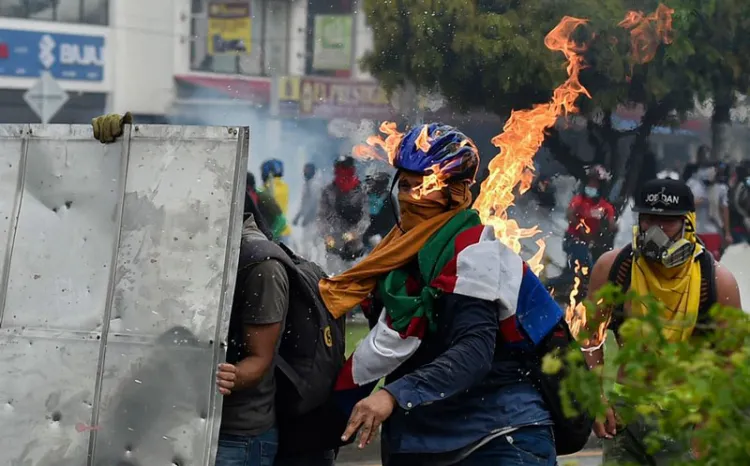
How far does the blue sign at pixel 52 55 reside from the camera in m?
14.8

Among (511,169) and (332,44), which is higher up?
(332,44)

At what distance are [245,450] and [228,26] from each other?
12005 mm

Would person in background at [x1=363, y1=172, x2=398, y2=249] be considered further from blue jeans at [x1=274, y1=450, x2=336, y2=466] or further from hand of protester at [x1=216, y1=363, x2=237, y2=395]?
hand of protester at [x1=216, y1=363, x2=237, y2=395]

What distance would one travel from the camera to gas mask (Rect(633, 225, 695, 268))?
4.28 meters

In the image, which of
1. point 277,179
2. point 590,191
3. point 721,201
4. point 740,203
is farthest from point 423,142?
point 740,203

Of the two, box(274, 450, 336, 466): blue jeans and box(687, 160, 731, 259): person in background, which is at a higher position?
box(274, 450, 336, 466): blue jeans

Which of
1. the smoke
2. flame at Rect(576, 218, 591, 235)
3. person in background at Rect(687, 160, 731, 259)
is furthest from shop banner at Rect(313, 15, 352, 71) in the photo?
person in background at Rect(687, 160, 731, 259)

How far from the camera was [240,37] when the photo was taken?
1516 cm

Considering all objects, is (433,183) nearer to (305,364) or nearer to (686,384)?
(305,364)

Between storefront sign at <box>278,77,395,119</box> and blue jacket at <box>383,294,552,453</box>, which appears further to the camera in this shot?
storefront sign at <box>278,77,395,119</box>

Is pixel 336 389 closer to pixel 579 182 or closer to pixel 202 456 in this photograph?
pixel 202 456

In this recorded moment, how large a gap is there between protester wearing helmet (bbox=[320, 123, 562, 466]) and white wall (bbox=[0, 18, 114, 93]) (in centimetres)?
1244

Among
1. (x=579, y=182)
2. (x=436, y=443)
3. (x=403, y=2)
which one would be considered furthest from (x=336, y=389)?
(x=579, y=182)

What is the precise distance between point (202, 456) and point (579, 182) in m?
13.2
